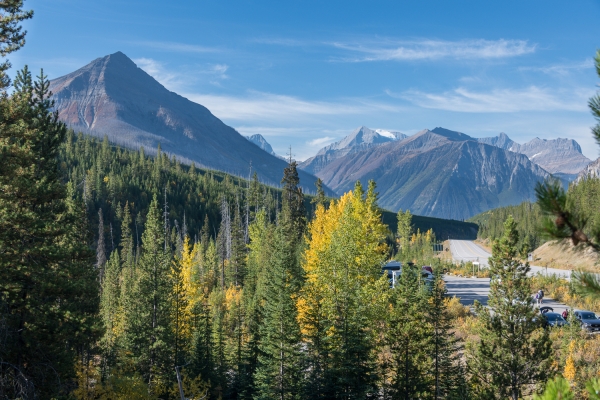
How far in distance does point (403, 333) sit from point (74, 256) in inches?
601

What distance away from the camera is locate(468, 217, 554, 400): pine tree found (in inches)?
681

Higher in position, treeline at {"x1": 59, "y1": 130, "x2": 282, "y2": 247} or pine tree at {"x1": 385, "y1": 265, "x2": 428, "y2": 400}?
treeline at {"x1": 59, "y1": 130, "x2": 282, "y2": 247}

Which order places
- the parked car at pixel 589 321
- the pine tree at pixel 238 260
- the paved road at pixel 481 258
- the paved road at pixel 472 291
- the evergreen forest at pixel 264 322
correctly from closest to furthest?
the evergreen forest at pixel 264 322 < the parked car at pixel 589 321 < the paved road at pixel 472 291 < the paved road at pixel 481 258 < the pine tree at pixel 238 260

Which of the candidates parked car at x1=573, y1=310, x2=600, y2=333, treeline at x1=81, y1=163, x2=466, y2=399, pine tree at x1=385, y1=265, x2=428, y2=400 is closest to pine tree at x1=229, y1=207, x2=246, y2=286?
treeline at x1=81, y1=163, x2=466, y2=399

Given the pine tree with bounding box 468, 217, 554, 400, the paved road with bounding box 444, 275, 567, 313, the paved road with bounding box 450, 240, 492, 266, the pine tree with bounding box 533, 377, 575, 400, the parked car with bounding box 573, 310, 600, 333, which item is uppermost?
the pine tree with bounding box 533, 377, 575, 400

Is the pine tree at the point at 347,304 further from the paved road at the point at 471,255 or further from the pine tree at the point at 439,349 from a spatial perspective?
the paved road at the point at 471,255

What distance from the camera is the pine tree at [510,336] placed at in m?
17.3

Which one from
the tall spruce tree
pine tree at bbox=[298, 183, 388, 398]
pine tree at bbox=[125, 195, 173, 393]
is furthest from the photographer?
pine tree at bbox=[125, 195, 173, 393]

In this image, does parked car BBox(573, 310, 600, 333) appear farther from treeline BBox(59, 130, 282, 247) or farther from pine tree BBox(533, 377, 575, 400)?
treeline BBox(59, 130, 282, 247)

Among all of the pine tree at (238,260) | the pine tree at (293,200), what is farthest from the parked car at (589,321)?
the pine tree at (238,260)

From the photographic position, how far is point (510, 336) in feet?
57.6

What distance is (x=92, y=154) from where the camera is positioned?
145500mm

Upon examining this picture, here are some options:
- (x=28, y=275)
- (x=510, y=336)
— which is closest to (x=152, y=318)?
(x=28, y=275)

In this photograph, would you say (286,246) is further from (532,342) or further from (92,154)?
(92,154)
